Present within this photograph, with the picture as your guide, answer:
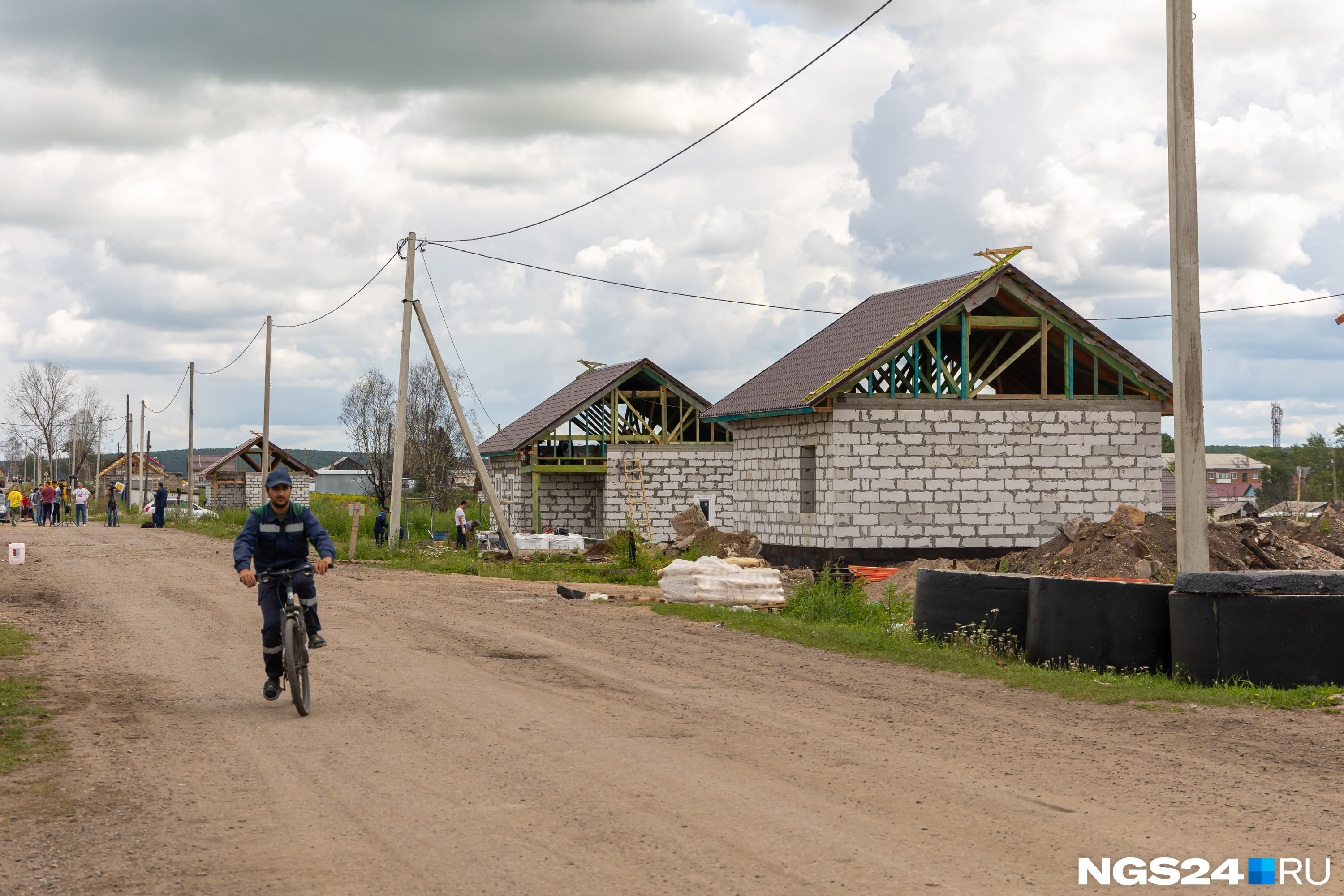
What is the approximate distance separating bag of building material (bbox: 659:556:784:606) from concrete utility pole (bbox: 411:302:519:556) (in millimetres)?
9973

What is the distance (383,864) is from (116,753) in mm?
3167

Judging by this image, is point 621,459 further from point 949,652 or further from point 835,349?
point 949,652

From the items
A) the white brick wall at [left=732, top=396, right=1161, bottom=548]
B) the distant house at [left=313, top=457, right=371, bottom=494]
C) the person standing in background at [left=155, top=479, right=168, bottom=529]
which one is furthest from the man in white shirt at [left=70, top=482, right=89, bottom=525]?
the distant house at [left=313, top=457, right=371, bottom=494]

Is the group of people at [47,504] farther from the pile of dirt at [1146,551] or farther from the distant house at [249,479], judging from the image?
the pile of dirt at [1146,551]

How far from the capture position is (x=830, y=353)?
81.2 ft

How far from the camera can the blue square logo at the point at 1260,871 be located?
4.96 meters

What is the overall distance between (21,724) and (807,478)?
57.9 ft

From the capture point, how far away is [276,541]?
28.9ft

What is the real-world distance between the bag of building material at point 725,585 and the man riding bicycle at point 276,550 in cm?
955

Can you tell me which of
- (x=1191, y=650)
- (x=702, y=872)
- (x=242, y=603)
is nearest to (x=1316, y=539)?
(x=1191, y=650)

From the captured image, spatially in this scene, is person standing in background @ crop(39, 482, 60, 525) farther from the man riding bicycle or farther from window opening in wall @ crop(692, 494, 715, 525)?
the man riding bicycle

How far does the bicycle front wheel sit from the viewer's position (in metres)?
8.50

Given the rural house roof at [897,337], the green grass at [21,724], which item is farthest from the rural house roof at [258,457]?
the green grass at [21,724]

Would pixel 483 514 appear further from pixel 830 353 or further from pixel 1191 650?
pixel 1191 650
